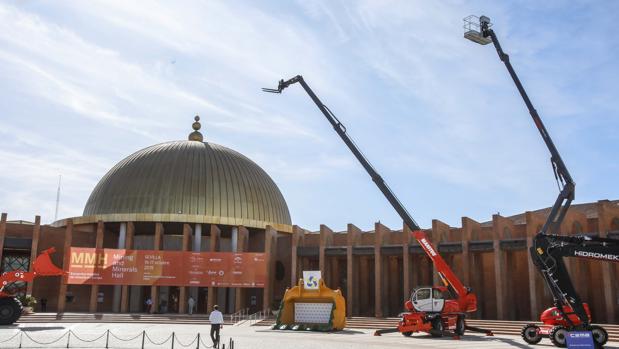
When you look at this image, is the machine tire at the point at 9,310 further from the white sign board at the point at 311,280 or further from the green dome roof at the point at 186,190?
the green dome roof at the point at 186,190

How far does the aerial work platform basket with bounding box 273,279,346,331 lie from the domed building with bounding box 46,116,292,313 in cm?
1024

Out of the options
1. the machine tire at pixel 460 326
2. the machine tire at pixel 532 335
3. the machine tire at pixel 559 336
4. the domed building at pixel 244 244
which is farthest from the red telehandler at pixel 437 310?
the domed building at pixel 244 244

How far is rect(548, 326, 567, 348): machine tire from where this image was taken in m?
20.8

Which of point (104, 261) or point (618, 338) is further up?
point (104, 261)

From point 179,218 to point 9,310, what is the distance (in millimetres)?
17076

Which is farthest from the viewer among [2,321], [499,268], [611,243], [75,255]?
[75,255]

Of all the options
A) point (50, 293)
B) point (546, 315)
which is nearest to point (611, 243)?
point (546, 315)

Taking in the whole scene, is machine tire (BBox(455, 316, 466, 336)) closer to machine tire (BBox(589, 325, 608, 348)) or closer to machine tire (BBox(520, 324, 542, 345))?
machine tire (BBox(520, 324, 542, 345))

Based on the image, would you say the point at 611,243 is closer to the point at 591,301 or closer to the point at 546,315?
the point at 546,315

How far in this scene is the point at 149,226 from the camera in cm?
4666

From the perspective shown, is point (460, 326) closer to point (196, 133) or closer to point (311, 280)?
point (311, 280)

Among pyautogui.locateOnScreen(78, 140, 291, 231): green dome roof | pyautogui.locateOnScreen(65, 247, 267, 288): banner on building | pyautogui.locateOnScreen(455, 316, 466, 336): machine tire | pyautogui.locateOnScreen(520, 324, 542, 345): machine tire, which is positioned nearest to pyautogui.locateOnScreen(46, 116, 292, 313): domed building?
pyautogui.locateOnScreen(78, 140, 291, 231): green dome roof

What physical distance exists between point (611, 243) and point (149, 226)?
116 ft

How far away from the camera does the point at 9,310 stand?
2889 centimetres
